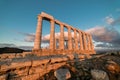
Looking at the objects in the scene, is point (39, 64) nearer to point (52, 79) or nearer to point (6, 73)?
point (52, 79)

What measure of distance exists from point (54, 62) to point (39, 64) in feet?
3.63

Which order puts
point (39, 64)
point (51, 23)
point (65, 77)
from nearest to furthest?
point (65, 77) → point (39, 64) → point (51, 23)

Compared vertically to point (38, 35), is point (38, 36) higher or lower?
lower

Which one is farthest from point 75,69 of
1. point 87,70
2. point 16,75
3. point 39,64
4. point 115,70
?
point 16,75

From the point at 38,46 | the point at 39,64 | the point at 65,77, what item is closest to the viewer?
the point at 65,77

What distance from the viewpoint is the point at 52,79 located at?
4.34 m

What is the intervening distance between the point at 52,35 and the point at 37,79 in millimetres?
20415

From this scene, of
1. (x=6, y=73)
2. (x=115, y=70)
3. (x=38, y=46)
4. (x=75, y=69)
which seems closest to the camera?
(x=6, y=73)

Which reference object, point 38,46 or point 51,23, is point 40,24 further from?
point 38,46

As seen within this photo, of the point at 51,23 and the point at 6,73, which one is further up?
the point at 51,23

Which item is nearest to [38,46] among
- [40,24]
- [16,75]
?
[40,24]

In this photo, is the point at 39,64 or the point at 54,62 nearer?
the point at 39,64

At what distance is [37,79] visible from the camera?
4.30 m

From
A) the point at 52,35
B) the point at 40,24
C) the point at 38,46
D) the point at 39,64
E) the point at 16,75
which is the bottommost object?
the point at 16,75
